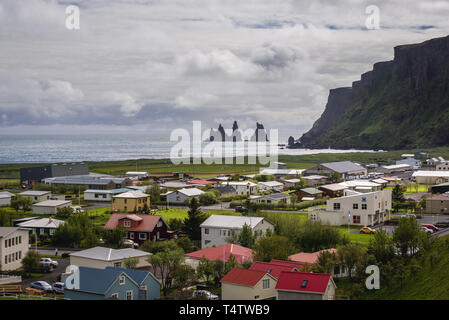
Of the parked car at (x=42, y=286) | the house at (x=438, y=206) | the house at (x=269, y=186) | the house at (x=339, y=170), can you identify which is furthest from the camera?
the house at (x=339, y=170)

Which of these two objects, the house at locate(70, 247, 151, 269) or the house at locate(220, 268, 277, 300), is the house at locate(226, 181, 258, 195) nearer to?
the house at locate(70, 247, 151, 269)

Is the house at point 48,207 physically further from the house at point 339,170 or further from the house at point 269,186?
the house at point 339,170

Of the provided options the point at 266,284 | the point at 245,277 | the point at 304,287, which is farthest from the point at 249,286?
the point at 304,287

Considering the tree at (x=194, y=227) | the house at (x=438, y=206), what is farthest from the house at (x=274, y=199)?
the tree at (x=194, y=227)

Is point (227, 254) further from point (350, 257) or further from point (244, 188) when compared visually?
point (244, 188)

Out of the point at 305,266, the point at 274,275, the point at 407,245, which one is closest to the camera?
the point at 274,275
